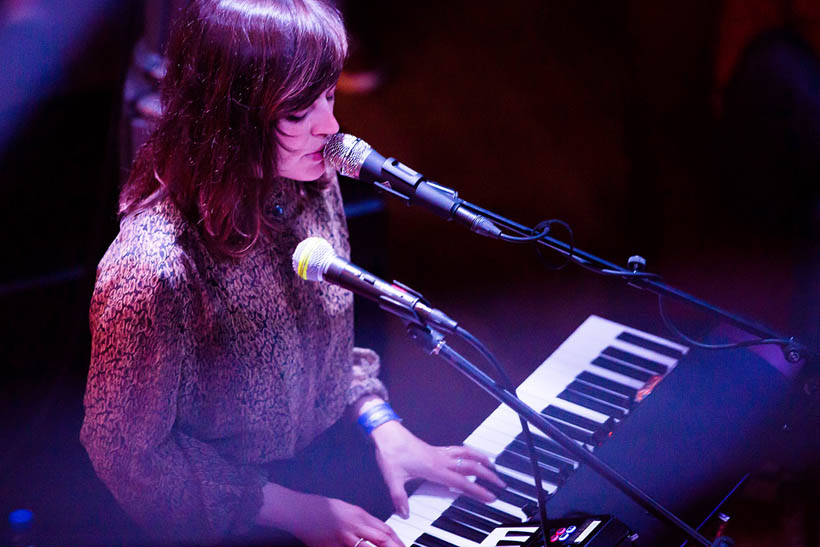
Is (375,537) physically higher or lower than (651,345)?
lower

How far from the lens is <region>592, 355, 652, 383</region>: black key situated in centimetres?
211

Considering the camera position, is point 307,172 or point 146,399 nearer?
point 146,399

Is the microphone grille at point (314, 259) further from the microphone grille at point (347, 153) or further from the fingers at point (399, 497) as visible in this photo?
the fingers at point (399, 497)

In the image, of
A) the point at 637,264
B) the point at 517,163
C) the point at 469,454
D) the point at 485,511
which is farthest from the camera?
the point at 517,163

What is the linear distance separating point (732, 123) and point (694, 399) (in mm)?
1886

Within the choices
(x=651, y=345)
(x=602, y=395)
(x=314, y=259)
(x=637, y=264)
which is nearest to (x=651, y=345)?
(x=651, y=345)

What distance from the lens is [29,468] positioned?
2.13m

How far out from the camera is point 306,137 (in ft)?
5.45

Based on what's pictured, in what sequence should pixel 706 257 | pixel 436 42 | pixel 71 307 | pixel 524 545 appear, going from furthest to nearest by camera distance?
pixel 436 42 < pixel 706 257 < pixel 71 307 < pixel 524 545

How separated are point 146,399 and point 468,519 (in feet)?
2.23

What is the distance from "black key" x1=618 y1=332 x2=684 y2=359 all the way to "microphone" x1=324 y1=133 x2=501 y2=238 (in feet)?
2.94

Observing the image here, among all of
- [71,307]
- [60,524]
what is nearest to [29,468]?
[60,524]

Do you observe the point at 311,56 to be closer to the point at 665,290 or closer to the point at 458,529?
the point at 665,290

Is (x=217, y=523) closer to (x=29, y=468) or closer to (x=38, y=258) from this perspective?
(x=29, y=468)
